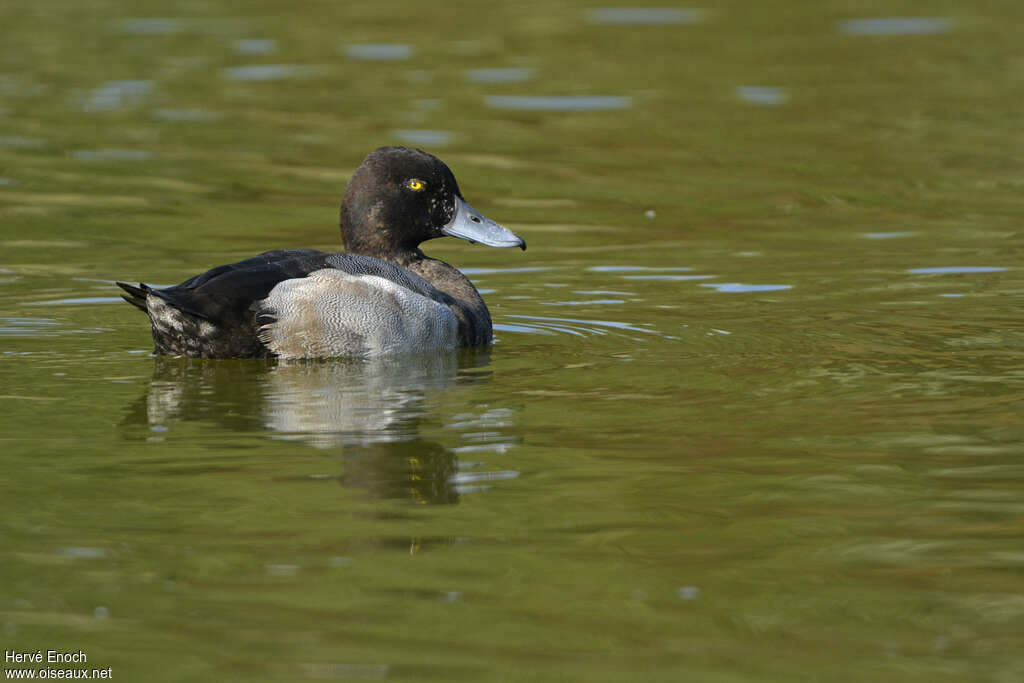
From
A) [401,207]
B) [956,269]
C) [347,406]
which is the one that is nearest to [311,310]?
[347,406]

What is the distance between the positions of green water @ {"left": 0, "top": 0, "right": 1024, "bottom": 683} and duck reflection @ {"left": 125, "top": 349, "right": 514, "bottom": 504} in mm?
29

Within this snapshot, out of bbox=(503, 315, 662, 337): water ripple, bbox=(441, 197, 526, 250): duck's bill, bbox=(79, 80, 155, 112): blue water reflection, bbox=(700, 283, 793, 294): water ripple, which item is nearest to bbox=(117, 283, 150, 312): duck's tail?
bbox=(441, 197, 526, 250): duck's bill

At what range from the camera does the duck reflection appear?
21.6 feet

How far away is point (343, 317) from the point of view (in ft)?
28.4

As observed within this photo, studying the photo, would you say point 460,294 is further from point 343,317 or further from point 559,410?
point 559,410

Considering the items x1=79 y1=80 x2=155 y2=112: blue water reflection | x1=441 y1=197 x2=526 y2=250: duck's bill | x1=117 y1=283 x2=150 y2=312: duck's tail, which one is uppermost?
x1=79 y1=80 x2=155 y2=112: blue water reflection

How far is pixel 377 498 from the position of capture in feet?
20.4

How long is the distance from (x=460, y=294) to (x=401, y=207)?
2.41 ft

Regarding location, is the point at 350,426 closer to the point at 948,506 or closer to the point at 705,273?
the point at 948,506

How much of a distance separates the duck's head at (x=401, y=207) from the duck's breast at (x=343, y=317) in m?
1.02

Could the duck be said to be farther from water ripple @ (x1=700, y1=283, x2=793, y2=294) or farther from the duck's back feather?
water ripple @ (x1=700, y1=283, x2=793, y2=294)

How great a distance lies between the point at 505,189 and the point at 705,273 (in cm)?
368

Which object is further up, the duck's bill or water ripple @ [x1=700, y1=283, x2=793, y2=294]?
the duck's bill

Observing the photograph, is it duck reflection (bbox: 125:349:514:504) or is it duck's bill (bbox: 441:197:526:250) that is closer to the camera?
duck reflection (bbox: 125:349:514:504)
